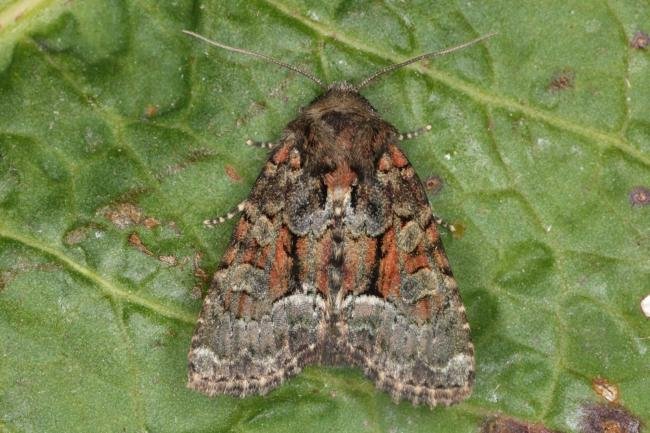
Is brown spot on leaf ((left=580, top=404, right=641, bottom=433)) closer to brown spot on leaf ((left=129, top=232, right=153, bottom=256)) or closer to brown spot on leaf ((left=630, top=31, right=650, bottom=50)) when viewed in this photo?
brown spot on leaf ((left=630, top=31, right=650, bottom=50))

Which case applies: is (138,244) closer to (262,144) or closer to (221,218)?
(221,218)

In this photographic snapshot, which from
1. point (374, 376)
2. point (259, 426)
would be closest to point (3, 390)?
point (259, 426)

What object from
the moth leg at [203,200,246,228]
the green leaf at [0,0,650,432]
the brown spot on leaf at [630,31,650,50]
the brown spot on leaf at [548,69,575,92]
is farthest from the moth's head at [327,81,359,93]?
the brown spot on leaf at [630,31,650,50]

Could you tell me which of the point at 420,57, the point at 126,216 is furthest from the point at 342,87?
the point at 126,216

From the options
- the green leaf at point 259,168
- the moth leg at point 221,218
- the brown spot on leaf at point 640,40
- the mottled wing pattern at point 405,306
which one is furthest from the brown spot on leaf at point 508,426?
the brown spot on leaf at point 640,40

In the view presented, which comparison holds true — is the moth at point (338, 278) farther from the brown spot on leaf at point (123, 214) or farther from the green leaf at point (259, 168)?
the brown spot on leaf at point (123, 214)
